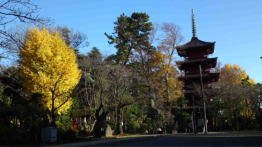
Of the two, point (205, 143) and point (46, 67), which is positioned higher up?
point (46, 67)

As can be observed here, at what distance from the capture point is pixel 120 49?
4847 centimetres

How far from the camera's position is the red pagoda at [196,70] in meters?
46.6

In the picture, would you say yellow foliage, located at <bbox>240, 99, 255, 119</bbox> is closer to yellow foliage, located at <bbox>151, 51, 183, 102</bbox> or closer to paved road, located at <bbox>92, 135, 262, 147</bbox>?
yellow foliage, located at <bbox>151, 51, 183, 102</bbox>

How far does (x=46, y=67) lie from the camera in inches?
1089

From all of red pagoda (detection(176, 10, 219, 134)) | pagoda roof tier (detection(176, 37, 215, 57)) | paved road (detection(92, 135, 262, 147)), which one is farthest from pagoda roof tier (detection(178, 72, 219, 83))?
paved road (detection(92, 135, 262, 147))

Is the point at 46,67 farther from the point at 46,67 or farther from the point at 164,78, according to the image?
the point at 164,78

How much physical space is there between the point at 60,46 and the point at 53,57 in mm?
1601

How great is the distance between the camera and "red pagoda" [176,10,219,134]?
4662 centimetres

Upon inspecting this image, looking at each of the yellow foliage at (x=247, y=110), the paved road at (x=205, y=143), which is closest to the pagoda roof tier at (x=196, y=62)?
the yellow foliage at (x=247, y=110)

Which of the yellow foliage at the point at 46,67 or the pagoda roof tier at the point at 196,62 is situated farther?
the pagoda roof tier at the point at 196,62

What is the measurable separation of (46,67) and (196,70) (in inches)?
1214

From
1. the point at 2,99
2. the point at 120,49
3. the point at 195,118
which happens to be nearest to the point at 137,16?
the point at 120,49

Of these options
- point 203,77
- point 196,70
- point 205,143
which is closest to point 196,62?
point 196,70

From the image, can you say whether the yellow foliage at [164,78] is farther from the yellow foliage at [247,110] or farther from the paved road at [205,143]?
the paved road at [205,143]
